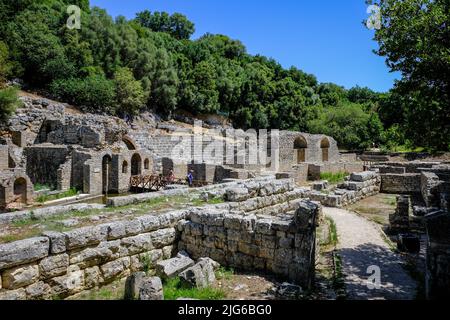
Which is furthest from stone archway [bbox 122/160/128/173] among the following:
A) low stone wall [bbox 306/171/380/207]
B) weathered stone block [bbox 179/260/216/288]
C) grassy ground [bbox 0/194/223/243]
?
weathered stone block [bbox 179/260/216/288]

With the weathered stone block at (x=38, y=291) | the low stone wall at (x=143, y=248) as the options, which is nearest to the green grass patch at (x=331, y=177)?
the low stone wall at (x=143, y=248)

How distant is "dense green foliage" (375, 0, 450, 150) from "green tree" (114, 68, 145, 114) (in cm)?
3748

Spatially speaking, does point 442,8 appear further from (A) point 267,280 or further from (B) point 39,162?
(B) point 39,162

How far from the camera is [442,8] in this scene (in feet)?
26.4

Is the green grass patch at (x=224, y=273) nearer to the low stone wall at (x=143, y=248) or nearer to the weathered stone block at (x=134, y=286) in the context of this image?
the low stone wall at (x=143, y=248)

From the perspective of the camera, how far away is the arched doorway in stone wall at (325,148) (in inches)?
1318

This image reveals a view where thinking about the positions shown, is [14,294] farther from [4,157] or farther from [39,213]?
[4,157]

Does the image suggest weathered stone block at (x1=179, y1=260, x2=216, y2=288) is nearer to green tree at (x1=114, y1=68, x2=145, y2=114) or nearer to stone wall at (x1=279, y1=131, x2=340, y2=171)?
stone wall at (x1=279, y1=131, x2=340, y2=171)

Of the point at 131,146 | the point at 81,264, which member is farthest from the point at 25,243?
the point at 131,146

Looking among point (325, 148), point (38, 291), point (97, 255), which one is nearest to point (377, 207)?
point (97, 255)

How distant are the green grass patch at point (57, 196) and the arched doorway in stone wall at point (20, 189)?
2.84 feet

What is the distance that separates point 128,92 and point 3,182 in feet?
93.3

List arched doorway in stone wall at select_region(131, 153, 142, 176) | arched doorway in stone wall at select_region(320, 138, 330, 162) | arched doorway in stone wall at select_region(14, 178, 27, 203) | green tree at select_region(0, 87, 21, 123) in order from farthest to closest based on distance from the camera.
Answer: arched doorway in stone wall at select_region(320, 138, 330, 162) < arched doorway in stone wall at select_region(131, 153, 142, 176) < green tree at select_region(0, 87, 21, 123) < arched doorway in stone wall at select_region(14, 178, 27, 203)

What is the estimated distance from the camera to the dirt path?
646 cm
